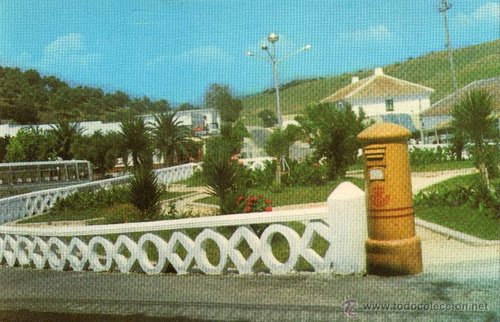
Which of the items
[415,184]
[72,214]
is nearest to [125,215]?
[72,214]

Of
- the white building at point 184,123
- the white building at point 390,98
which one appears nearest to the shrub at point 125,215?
the white building at point 184,123

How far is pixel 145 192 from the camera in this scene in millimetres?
12477

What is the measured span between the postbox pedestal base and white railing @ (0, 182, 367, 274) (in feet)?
0.63

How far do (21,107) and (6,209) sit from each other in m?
50.1

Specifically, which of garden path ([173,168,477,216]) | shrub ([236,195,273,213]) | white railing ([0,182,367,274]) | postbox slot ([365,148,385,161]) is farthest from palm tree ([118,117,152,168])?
postbox slot ([365,148,385,161])

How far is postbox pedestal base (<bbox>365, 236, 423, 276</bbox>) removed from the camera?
19.9 ft

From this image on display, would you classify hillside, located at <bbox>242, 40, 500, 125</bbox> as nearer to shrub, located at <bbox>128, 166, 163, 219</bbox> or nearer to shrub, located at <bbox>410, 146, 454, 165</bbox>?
shrub, located at <bbox>410, 146, 454, 165</bbox>

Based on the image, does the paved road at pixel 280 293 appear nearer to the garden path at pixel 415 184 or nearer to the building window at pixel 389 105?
the garden path at pixel 415 184

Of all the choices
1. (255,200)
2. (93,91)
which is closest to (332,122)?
(255,200)

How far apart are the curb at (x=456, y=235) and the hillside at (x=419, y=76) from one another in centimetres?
8495

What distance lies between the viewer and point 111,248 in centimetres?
806

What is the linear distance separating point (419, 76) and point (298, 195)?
116950 millimetres

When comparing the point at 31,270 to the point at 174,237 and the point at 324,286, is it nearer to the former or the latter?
the point at 174,237

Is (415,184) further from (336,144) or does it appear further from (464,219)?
(464,219)
